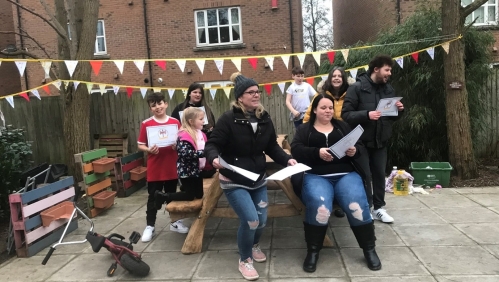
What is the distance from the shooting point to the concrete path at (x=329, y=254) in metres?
3.29

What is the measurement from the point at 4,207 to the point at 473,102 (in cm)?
822

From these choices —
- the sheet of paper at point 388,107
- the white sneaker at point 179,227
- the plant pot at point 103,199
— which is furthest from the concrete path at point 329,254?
the sheet of paper at point 388,107

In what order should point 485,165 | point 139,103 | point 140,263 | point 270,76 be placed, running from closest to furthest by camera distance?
point 140,263
point 485,165
point 139,103
point 270,76

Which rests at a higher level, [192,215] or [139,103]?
[139,103]

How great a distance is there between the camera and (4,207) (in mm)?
5363

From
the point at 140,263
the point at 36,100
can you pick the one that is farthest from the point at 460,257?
the point at 36,100

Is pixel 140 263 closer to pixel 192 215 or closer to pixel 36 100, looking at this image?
pixel 192 215

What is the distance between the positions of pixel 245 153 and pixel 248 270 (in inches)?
40.8

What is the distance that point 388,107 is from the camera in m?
4.12

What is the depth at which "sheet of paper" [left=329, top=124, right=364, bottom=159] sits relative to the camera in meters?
3.27

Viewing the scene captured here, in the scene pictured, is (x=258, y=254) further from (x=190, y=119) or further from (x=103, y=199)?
(x=103, y=199)

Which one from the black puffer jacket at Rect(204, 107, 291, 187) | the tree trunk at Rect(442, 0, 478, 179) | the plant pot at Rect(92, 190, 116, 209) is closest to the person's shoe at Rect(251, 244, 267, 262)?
the black puffer jacket at Rect(204, 107, 291, 187)

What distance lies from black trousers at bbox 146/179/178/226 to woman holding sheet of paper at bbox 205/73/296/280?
143 centimetres

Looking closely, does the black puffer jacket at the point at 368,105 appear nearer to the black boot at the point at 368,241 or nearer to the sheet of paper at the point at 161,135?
the black boot at the point at 368,241
